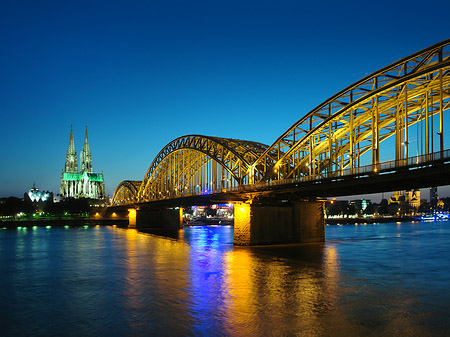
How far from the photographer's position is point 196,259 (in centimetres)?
4881

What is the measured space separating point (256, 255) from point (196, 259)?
22.0 feet

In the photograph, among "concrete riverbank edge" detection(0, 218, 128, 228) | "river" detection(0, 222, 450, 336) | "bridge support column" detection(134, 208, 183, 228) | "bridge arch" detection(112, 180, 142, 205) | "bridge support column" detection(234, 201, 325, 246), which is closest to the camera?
"river" detection(0, 222, 450, 336)

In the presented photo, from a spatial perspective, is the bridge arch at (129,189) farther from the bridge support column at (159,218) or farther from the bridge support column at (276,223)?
the bridge support column at (276,223)

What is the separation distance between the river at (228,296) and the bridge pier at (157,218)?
81074mm

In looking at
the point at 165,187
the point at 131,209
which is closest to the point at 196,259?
the point at 165,187

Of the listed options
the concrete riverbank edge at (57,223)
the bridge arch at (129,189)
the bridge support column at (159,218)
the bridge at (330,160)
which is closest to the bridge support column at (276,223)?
the bridge at (330,160)

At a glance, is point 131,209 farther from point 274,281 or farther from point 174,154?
point 274,281

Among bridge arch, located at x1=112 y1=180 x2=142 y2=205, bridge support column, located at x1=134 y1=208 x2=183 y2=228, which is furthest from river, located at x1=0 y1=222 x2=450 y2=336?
bridge arch, located at x1=112 y1=180 x2=142 y2=205

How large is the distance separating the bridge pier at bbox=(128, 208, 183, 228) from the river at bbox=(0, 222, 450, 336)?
8107 centimetres

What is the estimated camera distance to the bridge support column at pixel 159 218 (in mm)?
130125

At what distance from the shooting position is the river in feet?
68.0

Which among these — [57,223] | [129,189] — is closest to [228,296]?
[57,223]

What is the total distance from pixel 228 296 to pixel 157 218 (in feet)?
354

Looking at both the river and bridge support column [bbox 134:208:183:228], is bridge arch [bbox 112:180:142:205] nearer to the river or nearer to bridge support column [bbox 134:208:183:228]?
bridge support column [bbox 134:208:183:228]
